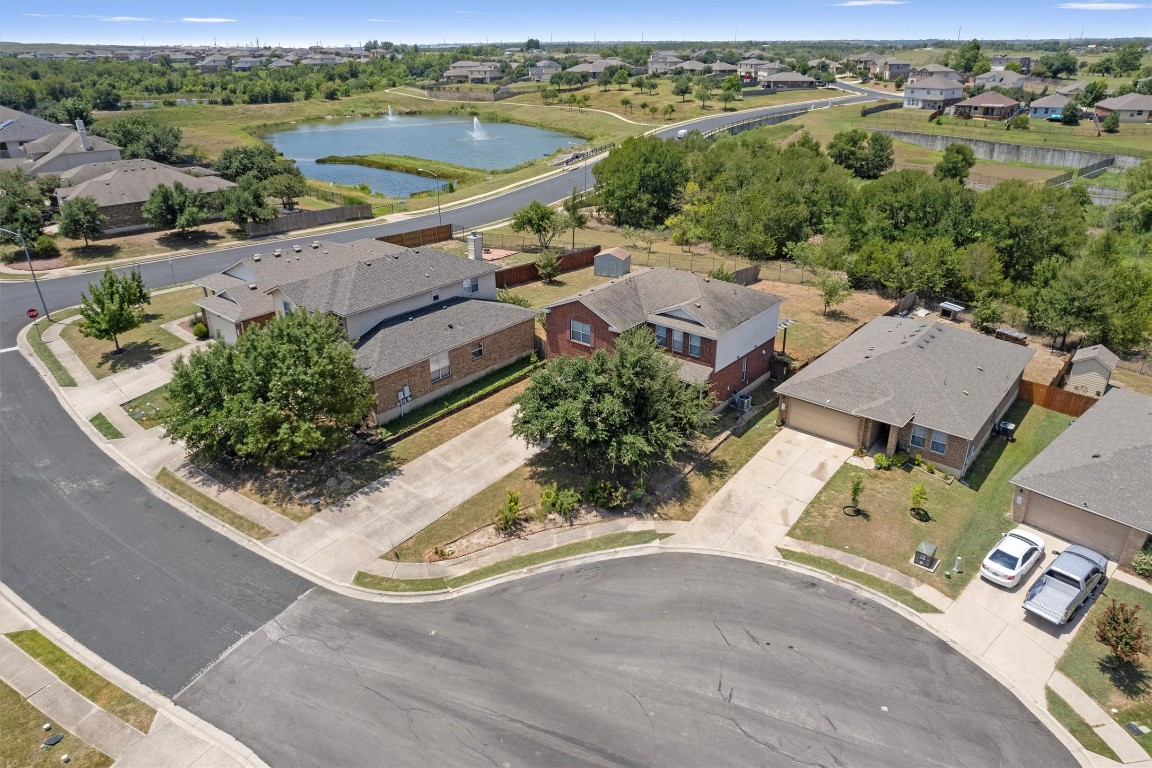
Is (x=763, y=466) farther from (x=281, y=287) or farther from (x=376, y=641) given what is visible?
(x=281, y=287)

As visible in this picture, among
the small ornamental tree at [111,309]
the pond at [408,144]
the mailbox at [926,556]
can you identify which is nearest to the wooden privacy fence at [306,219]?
the pond at [408,144]

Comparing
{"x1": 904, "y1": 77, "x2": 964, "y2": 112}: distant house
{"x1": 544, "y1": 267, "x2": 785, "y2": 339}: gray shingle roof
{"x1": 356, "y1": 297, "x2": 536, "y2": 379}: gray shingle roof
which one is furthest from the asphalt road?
{"x1": 904, "y1": 77, "x2": 964, "y2": 112}: distant house

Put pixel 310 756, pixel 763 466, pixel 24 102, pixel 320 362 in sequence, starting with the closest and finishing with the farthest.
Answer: pixel 310 756 → pixel 320 362 → pixel 763 466 → pixel 24 102

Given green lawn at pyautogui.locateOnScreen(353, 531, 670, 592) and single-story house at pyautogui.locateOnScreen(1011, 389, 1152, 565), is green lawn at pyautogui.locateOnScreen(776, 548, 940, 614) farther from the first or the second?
single-story house at pyautogui.locateOnScreen(1011, 389, 1152, 565)

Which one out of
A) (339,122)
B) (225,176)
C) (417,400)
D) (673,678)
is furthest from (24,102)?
(673,678)

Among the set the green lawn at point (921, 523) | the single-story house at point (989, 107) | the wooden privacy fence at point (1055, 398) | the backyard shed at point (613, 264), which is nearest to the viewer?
the green lawn at point (921, 523)

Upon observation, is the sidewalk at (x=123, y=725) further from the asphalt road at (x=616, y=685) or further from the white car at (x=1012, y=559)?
the white car at (x=1012, y=559)

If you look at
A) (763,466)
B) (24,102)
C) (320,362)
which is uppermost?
(24,102)
